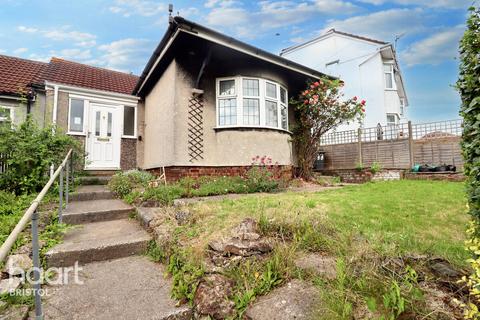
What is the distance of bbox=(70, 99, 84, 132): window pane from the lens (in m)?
8.54

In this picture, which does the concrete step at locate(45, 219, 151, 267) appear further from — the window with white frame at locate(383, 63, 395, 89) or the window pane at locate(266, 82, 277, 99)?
the window with white frame at locate(383, 63, 395, 89)

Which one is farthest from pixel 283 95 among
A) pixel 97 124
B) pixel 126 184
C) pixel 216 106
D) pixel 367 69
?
pixel 367 69

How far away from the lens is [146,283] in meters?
2.54

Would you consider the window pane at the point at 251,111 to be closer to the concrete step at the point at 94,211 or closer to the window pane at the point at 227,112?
the window pane at the point at 227,112

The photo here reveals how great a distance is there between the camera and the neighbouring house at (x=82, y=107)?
8.32 m

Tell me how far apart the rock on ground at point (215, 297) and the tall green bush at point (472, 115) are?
165cm

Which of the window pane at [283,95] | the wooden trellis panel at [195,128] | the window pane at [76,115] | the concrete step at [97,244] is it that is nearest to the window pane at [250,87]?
the window pane at [283,95]

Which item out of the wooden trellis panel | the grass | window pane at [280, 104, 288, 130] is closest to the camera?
the grass

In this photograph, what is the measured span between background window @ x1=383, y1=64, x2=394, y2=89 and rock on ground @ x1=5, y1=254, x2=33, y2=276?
20.5 m

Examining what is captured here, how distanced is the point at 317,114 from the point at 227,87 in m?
3.36

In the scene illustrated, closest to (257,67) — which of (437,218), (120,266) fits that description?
(437,218)

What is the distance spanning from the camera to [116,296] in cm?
230

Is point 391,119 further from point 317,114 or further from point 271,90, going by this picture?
point 271,90

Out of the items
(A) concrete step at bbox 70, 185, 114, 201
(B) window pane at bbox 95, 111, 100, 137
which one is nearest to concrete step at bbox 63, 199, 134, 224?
(A) concrete step at bbox 70, 185, 114, 201
